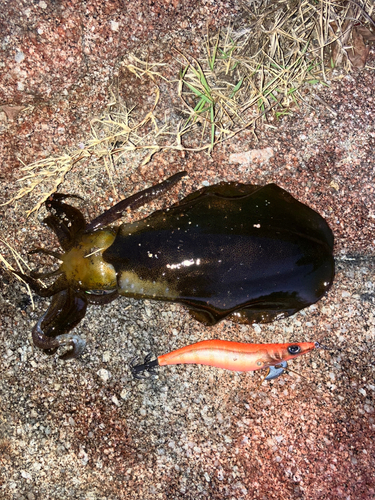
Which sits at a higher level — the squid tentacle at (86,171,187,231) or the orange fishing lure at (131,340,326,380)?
the squid tentacle at (86,171,187,231)

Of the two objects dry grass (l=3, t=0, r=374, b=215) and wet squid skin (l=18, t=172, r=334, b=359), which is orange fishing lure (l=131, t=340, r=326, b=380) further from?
dry grass (l=3, t=0, r=374, b=215)

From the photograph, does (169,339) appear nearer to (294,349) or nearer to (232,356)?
(232,356)

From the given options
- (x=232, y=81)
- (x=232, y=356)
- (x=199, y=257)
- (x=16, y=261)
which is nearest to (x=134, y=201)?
(x=199, y=257)

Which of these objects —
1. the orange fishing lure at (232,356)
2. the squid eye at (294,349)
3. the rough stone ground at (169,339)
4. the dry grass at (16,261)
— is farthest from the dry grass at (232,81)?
the squid eye at (294,349)

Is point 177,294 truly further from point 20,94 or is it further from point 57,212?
point 20,94

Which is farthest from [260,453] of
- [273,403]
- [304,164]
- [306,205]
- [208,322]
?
[304,164]

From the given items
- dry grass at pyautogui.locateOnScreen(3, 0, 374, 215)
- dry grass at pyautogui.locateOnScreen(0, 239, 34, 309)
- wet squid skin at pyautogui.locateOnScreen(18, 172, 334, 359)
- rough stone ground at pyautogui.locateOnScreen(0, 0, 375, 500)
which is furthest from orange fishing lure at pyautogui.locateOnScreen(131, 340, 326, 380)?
dry grass at pyautogui.locateOnScreen(3, 0, 374, 215)

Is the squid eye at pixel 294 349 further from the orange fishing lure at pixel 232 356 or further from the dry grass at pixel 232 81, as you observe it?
the dry grass at pixel 232 81
